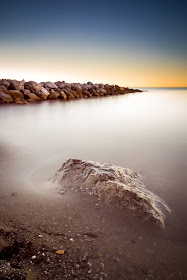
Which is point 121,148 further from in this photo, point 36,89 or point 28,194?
point 36,89

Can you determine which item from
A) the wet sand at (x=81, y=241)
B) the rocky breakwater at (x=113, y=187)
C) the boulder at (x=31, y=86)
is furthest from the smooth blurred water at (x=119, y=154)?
the boulder at (x=31, y=86)

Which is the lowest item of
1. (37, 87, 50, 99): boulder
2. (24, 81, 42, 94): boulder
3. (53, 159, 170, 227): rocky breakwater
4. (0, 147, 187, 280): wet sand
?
(0, 147, 187, 280): wet sand

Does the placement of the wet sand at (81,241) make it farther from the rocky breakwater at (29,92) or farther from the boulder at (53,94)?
the boulder at (53,94)

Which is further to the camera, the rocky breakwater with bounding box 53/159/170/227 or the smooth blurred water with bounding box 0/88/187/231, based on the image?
the smooth blurred water with bounding box 0/88/187/231

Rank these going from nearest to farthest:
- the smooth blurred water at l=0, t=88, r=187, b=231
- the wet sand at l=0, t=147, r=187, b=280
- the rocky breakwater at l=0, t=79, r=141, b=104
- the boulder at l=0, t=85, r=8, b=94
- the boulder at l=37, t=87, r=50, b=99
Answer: the wet sand at l=0, t=147, r=187, b=280, the smooth blurred water at l=0, t=88, r=187, b=231, the boulder at l=0, t=85, r=8, b=94, the rocky breakwater at l=0, t=79, r=141, b=104, the boulder at l=37, t=87, r=50, b=99

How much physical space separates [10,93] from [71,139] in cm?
1307

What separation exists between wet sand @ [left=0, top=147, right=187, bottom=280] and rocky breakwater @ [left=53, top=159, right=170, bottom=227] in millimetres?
114

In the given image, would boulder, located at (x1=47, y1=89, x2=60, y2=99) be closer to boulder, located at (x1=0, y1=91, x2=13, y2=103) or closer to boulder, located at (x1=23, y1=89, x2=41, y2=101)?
boulder, located at (x1=23, y1=89, x2=41, y2=101)

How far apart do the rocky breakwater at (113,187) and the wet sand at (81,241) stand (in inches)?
4.5

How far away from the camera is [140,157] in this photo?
454 cm

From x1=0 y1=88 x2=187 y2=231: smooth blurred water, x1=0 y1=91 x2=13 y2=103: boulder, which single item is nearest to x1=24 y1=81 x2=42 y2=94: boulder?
x1=0 y1=91 x2=13 y2=103: boulder

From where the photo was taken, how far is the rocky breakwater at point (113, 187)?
2348mm

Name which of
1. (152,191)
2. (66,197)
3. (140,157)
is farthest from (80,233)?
(140,157)

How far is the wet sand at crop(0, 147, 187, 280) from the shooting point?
1.50 meters
